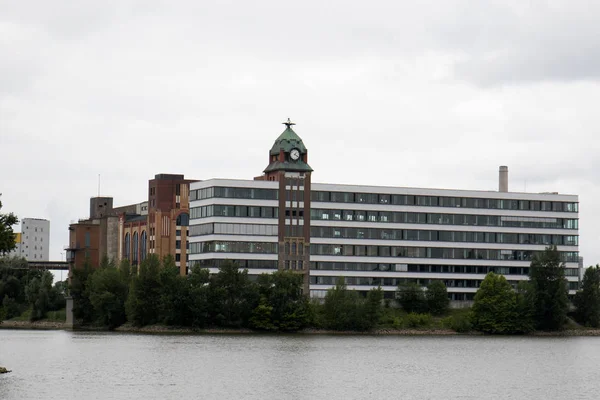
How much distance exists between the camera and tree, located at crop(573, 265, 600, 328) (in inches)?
7530

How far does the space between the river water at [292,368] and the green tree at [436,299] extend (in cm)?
3468

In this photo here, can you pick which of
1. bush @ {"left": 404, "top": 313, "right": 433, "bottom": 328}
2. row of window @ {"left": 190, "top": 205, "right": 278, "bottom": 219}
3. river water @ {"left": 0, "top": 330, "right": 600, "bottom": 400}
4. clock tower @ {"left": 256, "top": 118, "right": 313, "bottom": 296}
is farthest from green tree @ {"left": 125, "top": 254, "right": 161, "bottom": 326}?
bush @ {"left": 404, "top": 313, "right": 433, "bottom": 328}

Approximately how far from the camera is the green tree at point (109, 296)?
186250mm

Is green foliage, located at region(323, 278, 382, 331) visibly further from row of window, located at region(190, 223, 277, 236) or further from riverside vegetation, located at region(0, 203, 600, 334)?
row of window, located at region(190, 223, 277, 236)

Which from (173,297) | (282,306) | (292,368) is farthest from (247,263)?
(292,368)

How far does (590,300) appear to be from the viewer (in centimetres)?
19138

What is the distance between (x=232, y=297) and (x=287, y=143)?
34.9 m

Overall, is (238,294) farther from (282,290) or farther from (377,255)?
(377,255)

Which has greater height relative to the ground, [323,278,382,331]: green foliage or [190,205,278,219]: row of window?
Answer: [190,205,278,219]: row of window

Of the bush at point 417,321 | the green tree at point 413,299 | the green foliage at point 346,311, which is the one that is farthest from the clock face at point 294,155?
the bush at point 417,321

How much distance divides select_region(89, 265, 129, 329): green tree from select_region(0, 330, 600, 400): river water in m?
27.1

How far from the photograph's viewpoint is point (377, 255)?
199 metres

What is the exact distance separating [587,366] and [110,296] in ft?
305

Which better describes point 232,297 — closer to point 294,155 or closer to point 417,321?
point 417,321
